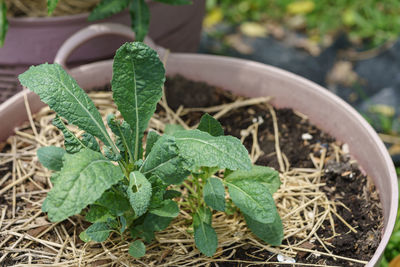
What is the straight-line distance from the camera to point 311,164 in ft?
4.41

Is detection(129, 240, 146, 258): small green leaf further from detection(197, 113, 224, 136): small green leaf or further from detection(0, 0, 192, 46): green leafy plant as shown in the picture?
detection(0, 0, 192, 46): green leafy plant

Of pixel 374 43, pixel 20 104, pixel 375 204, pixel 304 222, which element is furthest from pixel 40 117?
pixel 374 43

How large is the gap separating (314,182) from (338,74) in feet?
4.36

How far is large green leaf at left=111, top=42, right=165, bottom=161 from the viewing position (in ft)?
3.24

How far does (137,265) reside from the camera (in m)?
1.06

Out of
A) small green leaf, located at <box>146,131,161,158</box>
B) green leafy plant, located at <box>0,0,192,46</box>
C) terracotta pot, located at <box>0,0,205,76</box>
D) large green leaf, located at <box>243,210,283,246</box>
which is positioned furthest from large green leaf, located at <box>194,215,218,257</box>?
terracotta pot, located at <box>0,0,205,76</box>

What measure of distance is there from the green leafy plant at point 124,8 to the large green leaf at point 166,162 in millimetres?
552

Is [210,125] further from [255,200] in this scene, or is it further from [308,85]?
[308,85]

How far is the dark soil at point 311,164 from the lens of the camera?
1.10m

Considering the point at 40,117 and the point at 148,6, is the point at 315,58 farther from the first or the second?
the point at 40,117

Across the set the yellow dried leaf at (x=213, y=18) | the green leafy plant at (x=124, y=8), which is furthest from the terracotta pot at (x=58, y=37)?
the yellow dried leaf at (x=213, y=18)

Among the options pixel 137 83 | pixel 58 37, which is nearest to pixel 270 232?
pixel 137 83

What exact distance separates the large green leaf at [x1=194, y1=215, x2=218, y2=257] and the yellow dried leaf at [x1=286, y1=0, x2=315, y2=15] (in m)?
1.99

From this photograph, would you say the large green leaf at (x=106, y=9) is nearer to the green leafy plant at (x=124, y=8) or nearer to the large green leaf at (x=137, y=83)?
the green leafy plant at (x=124, y=8)
